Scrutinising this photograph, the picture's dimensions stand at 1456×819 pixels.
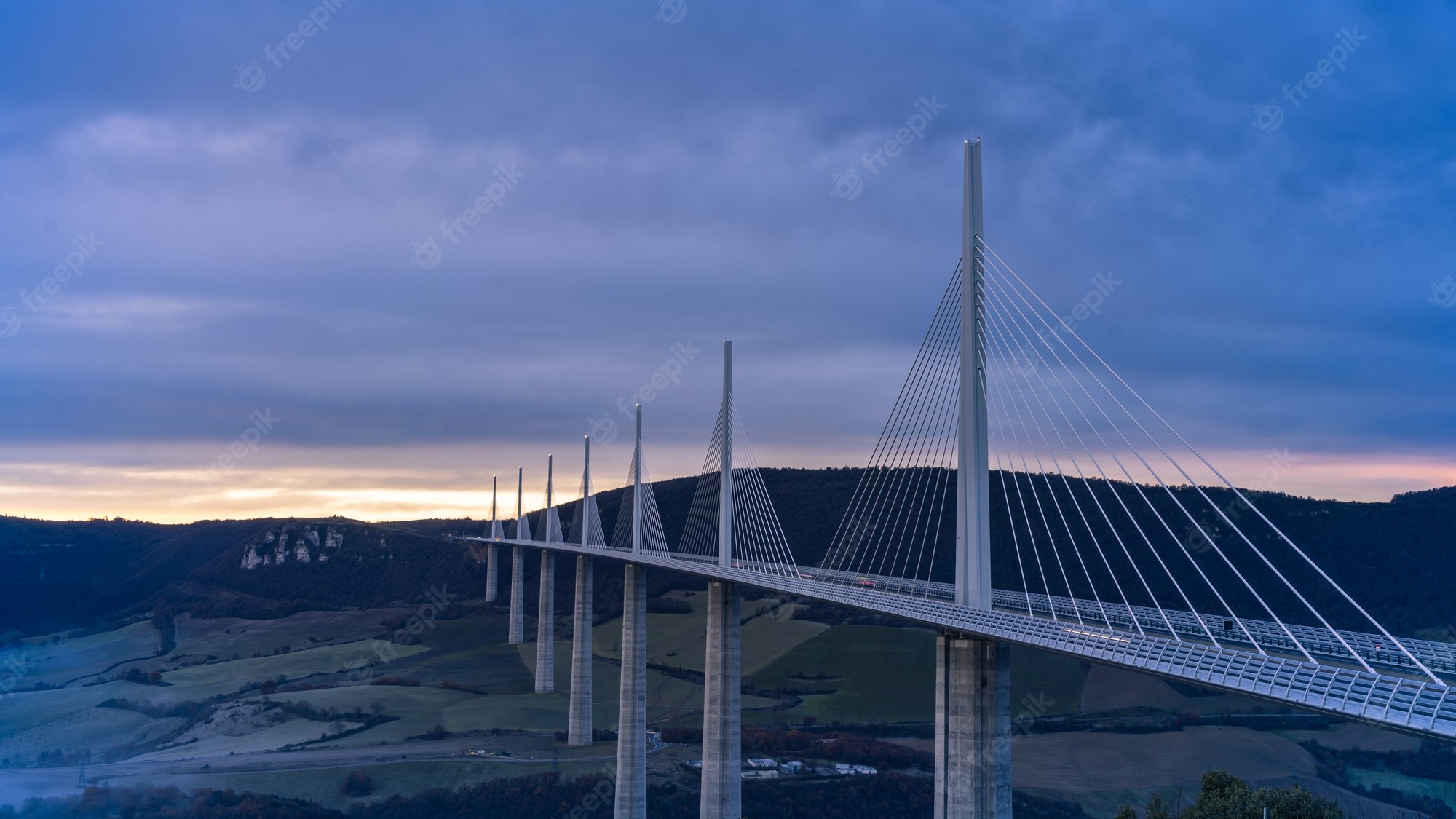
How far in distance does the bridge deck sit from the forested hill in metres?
43.5

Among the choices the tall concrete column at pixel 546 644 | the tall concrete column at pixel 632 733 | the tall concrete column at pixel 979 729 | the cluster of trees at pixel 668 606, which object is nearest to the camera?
the tall concrete column at pixel 979 729

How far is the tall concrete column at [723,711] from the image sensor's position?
42281 millimetres

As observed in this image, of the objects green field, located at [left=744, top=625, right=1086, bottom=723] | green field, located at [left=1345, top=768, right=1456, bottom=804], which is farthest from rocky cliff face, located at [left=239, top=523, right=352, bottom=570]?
green field, located at [left=1345, top=768, right=1456, bottom=804]

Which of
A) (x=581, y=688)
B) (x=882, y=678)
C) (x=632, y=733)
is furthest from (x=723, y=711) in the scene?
(x=882, y=678)

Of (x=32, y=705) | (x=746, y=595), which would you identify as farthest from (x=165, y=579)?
(x=746, y=595)

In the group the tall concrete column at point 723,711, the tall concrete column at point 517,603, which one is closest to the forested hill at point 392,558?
the tall concrete column at point 517,603

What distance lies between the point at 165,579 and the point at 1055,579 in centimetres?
11443

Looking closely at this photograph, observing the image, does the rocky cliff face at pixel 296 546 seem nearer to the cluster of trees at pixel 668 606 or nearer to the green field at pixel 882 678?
the cluster of trees at pixel 668 606

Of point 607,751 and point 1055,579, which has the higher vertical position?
point 1055,579

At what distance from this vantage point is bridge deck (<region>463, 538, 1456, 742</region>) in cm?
1156

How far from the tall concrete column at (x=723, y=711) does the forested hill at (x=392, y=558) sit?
2572 centimetres

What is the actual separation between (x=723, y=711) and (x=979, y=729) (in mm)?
21066

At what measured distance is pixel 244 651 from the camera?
4102 inches

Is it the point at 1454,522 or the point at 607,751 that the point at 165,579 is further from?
the point at 1454,522
